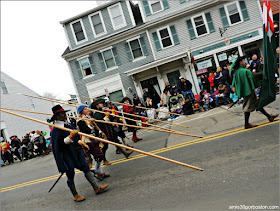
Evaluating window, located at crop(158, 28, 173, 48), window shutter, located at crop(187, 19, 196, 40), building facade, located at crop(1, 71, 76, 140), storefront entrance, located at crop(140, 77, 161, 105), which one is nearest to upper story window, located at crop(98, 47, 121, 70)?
storefront entrance, located at crop(140, 77, 161, 105)

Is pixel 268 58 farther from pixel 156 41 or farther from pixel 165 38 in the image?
pixel 156 41

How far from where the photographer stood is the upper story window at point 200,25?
2019cm

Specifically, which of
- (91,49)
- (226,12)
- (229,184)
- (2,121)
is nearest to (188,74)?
(226,12)

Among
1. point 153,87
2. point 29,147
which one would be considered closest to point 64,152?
point 29,147

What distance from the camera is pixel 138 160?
7234 millimetres

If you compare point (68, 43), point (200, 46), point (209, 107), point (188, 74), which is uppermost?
point (68, 43)

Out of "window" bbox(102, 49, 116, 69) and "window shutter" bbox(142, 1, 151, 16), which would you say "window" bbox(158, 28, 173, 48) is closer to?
"window shutter" bbox(142, 1, 151, 16)

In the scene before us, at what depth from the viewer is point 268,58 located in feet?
19.7

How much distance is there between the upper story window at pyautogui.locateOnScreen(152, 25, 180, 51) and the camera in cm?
2064

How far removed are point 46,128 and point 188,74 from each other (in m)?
22.8

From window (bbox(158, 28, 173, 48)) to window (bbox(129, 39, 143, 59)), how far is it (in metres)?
1.98

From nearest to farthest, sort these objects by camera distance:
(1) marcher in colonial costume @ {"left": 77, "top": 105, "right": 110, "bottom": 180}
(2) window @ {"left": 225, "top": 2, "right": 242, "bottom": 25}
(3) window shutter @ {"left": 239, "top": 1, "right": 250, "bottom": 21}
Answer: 1. (1) marcher in colonial costume @ {"left": 77, "top": 105, "right": 110, "bottom": 180}
2. (3) window shutter @ {"left": 239, "top": 1, "right": 250, "bottom": 21}
3. (2) window @ {"left": 225, "top": 2, "right": 242, "bottom": 25}

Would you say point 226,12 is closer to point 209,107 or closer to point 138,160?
point 209,107

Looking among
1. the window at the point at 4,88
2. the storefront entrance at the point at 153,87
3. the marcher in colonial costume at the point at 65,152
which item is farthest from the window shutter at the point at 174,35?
the window at the point at 4,88
